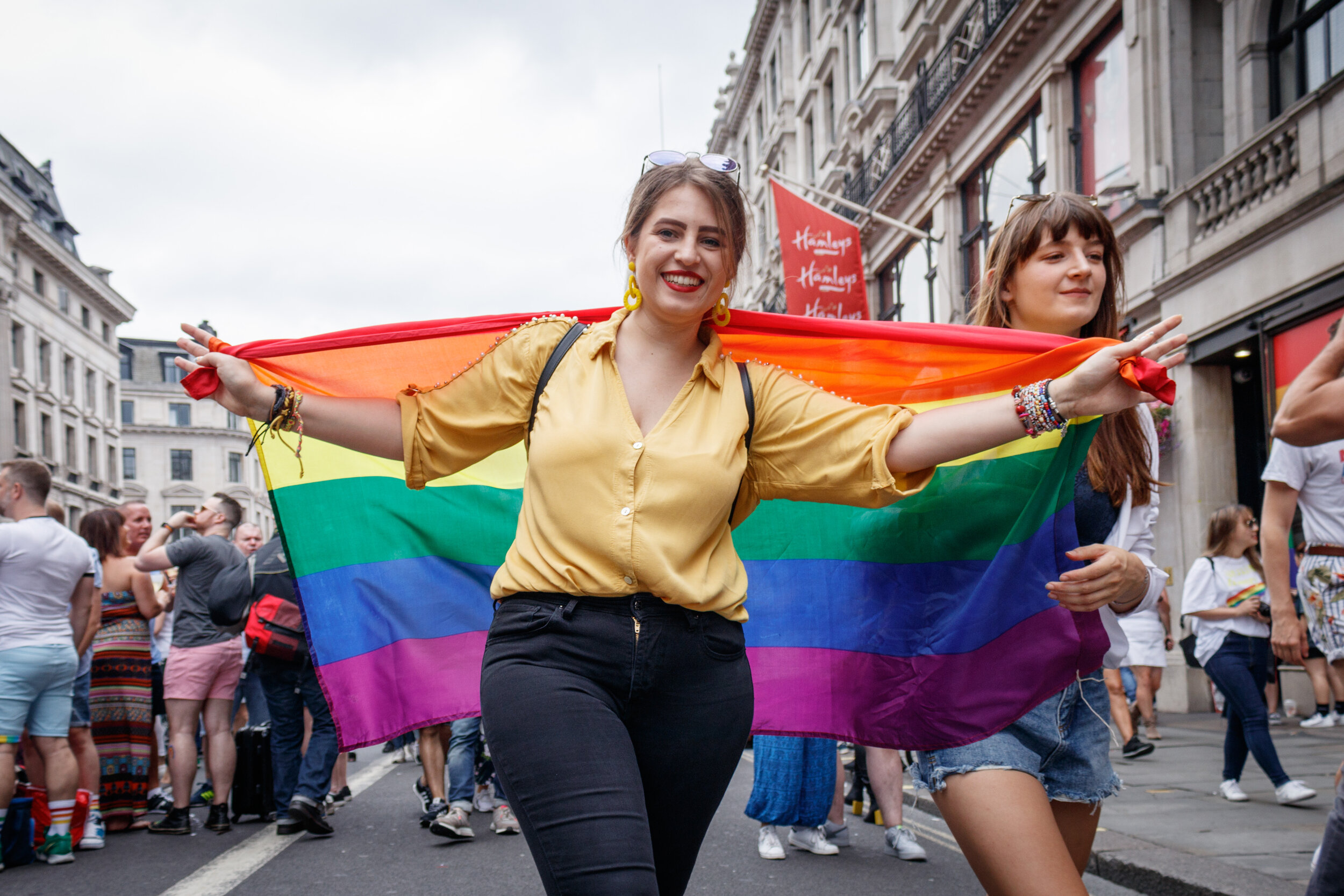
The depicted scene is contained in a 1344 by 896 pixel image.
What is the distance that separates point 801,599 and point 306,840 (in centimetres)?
457

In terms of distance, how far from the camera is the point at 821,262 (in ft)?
54.7

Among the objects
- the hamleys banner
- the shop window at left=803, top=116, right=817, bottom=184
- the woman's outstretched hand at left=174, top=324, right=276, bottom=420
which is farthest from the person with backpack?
the shop window at left=803, top=116, right=817, bottom=184

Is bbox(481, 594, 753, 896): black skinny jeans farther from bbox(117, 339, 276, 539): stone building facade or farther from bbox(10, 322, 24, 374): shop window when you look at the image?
bbox(117, 339, 276, 539): stone building facade

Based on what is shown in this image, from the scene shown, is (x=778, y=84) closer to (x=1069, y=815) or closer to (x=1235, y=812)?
(x=1235, y=812)

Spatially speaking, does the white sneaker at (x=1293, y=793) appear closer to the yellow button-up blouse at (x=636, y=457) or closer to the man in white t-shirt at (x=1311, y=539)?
the man in white t-shirt at (x=1311, y=539)

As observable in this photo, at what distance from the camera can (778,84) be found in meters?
38.0

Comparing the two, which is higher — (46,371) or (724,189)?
(46,371)

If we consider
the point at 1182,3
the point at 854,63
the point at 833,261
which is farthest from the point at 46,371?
the point at 1182,3

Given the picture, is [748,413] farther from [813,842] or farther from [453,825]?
[453,825]

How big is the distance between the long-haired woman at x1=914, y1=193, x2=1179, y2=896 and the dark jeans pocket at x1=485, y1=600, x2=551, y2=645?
1.10 metres

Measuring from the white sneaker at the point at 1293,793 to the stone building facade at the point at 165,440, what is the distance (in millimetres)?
93308

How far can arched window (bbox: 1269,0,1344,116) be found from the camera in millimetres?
11336

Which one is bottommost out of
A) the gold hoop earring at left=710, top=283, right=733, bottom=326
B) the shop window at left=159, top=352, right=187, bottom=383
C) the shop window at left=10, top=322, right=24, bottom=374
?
the gold hoop earring at left=710, top=283, right=733, bottom=326

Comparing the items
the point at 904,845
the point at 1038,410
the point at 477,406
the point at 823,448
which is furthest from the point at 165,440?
the point at 1038,410
